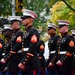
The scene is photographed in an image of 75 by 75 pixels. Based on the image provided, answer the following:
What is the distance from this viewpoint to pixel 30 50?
414 inches

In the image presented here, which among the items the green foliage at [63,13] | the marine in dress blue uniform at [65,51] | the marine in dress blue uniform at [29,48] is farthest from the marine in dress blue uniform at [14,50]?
the green foliage at [63,13]

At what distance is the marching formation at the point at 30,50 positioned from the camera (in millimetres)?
10695

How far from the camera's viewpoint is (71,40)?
11.5 m

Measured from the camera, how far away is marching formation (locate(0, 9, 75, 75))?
1070 cm

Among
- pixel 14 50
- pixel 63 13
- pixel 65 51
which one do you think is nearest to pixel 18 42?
pixel 14 50

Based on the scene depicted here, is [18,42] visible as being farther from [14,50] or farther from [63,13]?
[63,13]

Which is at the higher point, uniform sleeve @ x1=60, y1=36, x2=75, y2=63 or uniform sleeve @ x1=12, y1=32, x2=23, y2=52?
uniform sleeve @ x1=12, y1=32, x2=23, y2=52

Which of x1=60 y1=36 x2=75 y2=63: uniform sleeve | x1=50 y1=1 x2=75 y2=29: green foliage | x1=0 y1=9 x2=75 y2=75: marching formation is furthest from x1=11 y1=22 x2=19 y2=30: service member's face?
x1=50 y1=1 x2=75 y2=29: green foliage

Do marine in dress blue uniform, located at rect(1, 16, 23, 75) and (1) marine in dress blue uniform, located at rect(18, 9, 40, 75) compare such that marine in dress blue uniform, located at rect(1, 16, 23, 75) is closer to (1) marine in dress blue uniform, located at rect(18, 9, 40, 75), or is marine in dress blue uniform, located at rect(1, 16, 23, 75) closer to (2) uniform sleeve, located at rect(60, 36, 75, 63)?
(1) marine in dress blue uniform, located at rect(18, 9, 40, 75)

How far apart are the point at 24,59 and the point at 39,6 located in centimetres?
1930

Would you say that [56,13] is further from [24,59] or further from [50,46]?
[24,59]

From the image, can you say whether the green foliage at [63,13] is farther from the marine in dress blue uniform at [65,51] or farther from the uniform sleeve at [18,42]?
the uniform sleeve at [18,42]

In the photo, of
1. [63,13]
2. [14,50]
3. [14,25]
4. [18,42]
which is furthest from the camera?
[63,13]

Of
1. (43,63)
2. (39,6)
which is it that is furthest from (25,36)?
(39,6)
